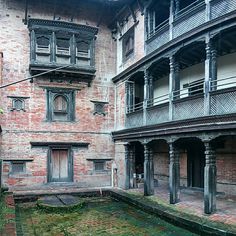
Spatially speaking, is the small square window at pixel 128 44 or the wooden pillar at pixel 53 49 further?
the small square window at pixel 128 44

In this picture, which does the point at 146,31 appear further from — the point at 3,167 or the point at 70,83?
the point at 3,167

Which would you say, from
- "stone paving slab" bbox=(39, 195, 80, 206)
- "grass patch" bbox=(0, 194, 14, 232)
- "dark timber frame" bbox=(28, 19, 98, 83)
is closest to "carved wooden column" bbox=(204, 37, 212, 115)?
"stone paving slab" bbox=(39, 195, 80, 206)

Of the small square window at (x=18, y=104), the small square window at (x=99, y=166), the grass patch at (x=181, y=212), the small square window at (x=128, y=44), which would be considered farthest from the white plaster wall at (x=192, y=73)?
the small square window at (x=18, y=104)

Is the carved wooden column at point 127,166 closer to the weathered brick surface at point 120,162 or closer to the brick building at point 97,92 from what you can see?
the brick building at point 97,92

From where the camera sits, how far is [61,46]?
671 inches

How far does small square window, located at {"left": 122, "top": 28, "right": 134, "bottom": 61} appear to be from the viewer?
1689 cm

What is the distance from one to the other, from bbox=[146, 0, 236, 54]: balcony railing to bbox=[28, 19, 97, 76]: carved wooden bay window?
4.25 metres

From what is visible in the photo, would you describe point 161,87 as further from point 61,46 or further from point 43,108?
point 43,108

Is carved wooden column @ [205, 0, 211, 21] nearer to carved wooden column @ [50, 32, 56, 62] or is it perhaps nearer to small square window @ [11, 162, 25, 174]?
carved wooden column @ [50, 32, 56, 62]

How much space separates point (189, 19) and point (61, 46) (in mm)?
8157

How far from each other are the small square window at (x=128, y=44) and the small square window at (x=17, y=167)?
8.34 meters

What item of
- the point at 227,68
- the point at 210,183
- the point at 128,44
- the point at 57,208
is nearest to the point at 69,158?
the point at 57,208

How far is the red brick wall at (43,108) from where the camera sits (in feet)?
52.9

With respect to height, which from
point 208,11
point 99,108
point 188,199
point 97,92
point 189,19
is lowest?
point 188,199
